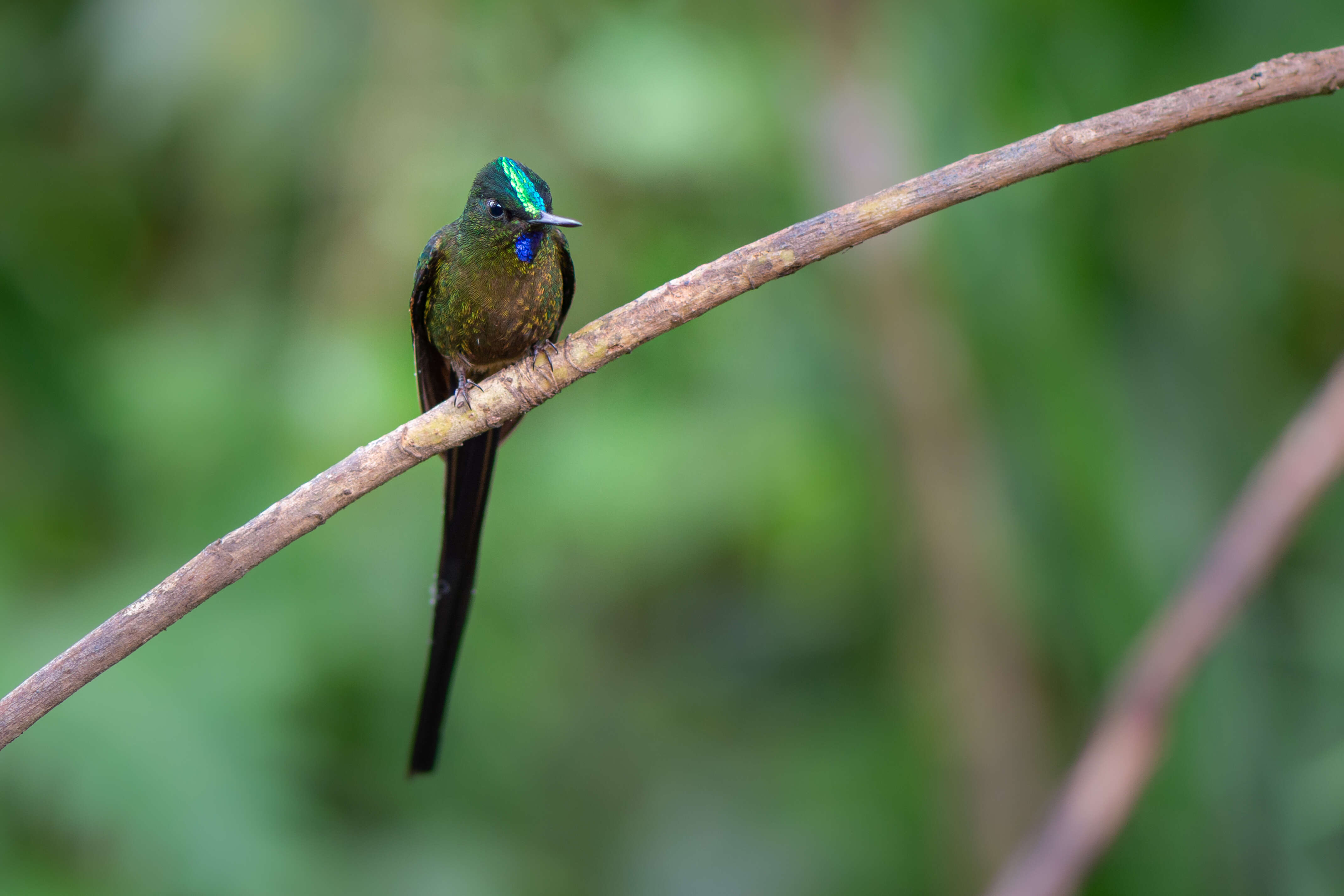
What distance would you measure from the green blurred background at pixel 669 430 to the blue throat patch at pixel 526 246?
133 centimetres

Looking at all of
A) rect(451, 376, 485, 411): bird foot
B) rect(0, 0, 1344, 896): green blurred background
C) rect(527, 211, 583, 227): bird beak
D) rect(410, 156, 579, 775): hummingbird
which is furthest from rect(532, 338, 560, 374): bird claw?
rect(0, 0, 1344, 896): green blurred background

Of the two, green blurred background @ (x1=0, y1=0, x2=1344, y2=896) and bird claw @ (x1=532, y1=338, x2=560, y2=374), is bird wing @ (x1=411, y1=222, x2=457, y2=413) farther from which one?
green blurred background @ (x1=0, y1=0, x2=1344, y2=896)

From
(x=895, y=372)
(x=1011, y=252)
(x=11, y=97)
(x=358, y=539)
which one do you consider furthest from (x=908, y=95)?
(x=11, y=97)

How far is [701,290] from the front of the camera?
5.22 feet

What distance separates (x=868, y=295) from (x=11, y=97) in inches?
130

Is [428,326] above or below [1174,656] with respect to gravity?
above

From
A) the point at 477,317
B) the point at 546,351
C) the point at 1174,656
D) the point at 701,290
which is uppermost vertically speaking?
the point at 477,317

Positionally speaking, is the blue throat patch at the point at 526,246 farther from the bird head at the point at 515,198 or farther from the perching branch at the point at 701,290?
the perching branch at the point at 701,290

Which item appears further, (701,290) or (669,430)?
(669,430)

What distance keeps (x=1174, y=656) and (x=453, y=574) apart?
1.27m

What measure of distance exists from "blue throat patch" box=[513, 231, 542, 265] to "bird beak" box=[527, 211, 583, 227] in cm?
4

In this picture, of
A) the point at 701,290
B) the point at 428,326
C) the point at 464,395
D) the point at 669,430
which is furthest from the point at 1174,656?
the point at 669,430

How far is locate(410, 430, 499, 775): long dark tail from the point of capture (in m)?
2.19

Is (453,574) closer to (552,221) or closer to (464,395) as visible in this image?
(464,395)
